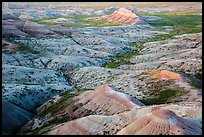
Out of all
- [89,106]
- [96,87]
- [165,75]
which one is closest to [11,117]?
[89,106]

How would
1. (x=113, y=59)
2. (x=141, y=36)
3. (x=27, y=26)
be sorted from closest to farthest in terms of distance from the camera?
(x=113, y=59)
(x=27, y=26)
(x=141, y=36)

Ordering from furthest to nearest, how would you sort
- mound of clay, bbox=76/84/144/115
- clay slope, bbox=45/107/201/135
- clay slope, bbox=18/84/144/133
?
clay slope, bbox=18/84/144/133 < mound of clay, bbox=76/84/144/115 < clay slope, bbox=45/107/201/135

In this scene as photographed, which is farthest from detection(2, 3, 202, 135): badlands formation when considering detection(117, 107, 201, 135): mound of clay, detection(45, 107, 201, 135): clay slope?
detection(117, 107, 201, 135): mound of clay

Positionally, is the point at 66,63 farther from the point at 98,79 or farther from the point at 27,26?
the point at 27,26

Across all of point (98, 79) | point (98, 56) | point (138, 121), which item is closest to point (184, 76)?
point (98, 79)

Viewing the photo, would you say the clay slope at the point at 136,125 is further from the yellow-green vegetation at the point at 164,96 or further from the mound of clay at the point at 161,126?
the yellow-green vegetation at the point at 164,96

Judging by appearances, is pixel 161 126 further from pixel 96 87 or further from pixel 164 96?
pixel 96 87

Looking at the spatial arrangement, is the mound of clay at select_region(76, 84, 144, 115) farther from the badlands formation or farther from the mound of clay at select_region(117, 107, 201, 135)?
the mound of clay at select_region(117, 107, 201, 135)
